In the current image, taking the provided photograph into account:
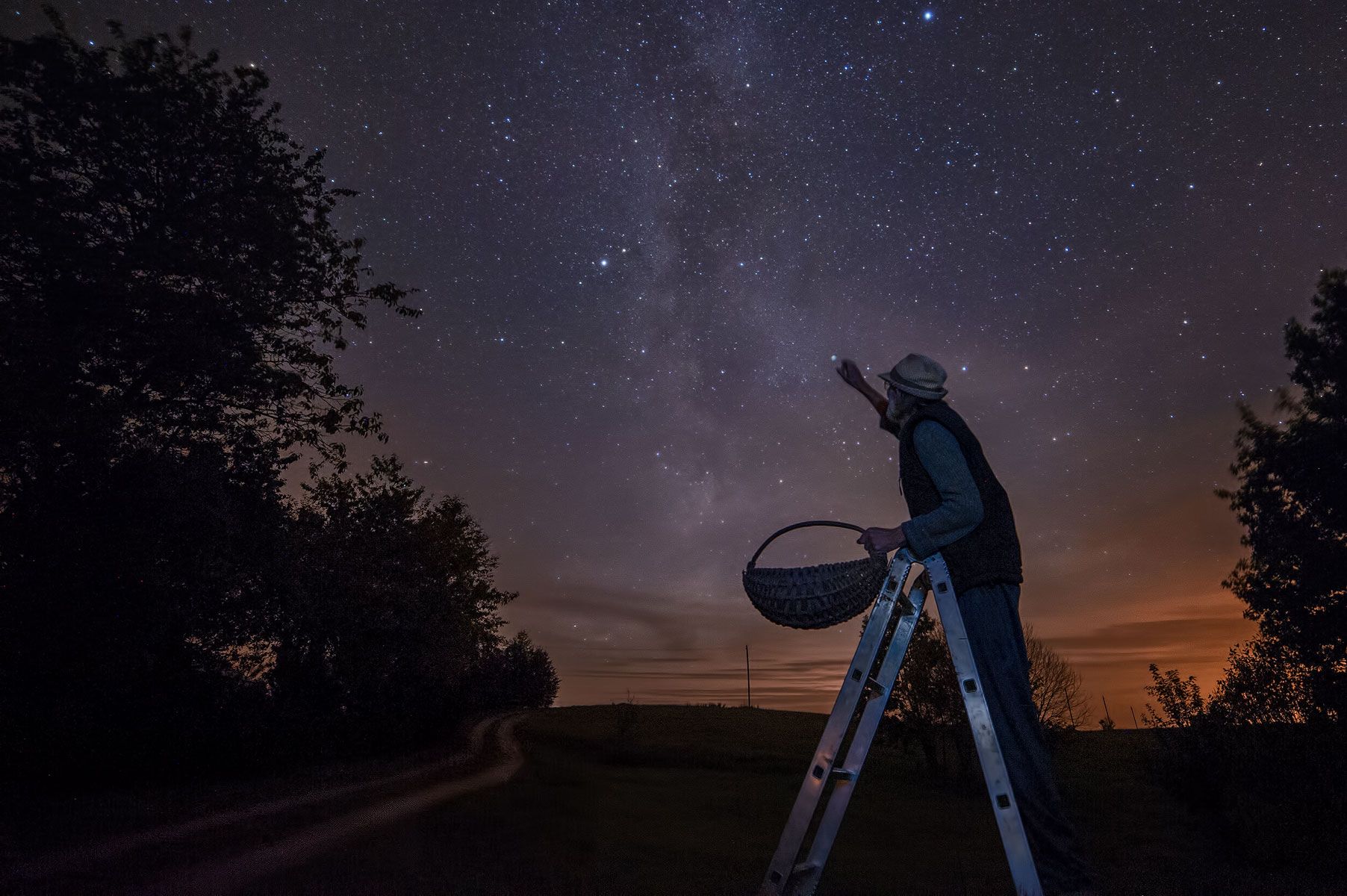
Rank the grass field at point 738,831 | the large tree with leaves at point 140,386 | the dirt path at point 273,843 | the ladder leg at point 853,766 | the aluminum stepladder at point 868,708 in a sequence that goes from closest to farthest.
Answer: the aluminum stepladder at point 868,708 → the ladder leg at point 853,766 → the grass field at point 738,831 → the dirt path at point 273,843 → the large tree with leaves at point 140,386

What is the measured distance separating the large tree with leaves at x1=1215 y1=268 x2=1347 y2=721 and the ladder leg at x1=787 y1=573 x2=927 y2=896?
14901 millimetres

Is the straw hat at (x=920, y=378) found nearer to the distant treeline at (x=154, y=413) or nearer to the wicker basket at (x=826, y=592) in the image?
the wicker basket at (x=826, y=592)

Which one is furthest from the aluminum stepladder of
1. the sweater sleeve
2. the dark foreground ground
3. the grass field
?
the dark foreground ground

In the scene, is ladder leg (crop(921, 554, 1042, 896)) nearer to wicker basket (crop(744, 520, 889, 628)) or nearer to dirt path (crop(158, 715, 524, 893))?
wicker basket (crop(744, 520, 889, 628))

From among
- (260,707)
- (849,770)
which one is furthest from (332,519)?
(849,770)

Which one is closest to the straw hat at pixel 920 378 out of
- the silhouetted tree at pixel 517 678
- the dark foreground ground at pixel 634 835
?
the dark foreground ground at pixel 634 835

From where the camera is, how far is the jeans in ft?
12.0

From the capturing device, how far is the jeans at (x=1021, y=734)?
367 centimetres

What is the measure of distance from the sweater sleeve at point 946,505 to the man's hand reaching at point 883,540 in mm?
42

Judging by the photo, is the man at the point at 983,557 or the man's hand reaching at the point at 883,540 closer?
the man at the point at 983,557

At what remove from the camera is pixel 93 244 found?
48.1ft

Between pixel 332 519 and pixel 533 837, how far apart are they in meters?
15.4

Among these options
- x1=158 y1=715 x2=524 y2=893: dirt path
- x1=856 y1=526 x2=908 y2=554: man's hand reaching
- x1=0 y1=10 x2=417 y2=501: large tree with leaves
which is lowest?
x1=158 y1=715 x2=524 y2=893: dirt path

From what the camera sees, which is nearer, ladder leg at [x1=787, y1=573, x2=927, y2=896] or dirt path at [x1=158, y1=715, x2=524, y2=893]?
ladder leg at [x1=787, y1=573, x2=927, y2=896]
